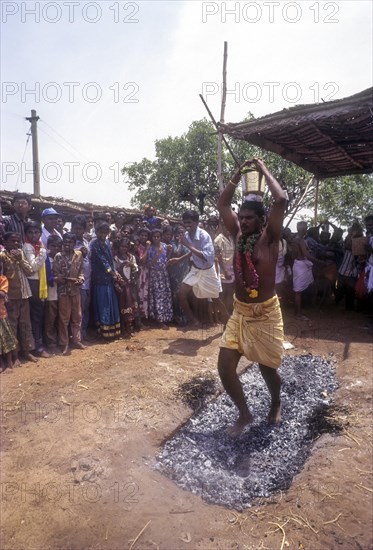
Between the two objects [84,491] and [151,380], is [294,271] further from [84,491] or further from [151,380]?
[84,491]

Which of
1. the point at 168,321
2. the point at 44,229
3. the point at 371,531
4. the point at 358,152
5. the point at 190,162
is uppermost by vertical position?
the point at 190,162

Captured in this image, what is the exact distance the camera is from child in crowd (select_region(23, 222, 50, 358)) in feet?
17.4

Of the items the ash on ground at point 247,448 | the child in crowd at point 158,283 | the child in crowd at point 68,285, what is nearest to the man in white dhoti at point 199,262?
the child in crowd at point 158,283

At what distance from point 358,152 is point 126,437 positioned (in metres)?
7.22

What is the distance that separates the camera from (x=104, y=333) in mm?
6277

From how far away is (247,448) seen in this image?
349cm

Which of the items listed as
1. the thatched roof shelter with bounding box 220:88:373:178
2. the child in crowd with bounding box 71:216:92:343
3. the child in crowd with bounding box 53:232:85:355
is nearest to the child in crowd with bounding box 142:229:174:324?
the child in crowd with bounding box 71:216:92:343

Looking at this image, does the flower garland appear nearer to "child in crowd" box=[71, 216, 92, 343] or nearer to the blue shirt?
the blue shirt

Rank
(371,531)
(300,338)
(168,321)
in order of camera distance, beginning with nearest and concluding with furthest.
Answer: (371,531)
(300,338)
(168,321)

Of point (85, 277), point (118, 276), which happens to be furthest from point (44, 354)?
point (118, 276)

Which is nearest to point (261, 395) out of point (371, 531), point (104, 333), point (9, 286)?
point (371, 531)

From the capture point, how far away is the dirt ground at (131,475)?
2.47 m

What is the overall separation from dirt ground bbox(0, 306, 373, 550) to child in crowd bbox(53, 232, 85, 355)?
76 cm

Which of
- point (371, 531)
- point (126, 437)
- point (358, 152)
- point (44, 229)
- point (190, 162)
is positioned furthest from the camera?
point (190, 162)
